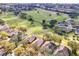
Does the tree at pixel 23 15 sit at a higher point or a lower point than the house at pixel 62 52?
higher

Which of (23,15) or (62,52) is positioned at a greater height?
(23,15)

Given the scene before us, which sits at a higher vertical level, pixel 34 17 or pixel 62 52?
pixel 34 17

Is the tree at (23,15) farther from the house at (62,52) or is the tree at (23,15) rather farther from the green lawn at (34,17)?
the house at (62,52)

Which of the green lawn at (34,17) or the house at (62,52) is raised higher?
the green lawn at (34,17)

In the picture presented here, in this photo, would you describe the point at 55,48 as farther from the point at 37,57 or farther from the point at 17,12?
the point at 17,12

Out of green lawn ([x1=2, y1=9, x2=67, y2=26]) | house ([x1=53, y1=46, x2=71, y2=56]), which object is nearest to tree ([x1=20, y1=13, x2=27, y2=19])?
green lawn ([x1=2, y1=9, x2=67, y2=26])

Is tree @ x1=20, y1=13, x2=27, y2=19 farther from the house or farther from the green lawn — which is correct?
the house

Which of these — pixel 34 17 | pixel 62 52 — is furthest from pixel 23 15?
Answer: pixel 62 52

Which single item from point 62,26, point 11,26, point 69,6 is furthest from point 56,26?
point 11,26

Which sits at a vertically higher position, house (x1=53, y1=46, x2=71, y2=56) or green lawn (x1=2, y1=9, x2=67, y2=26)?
green lawn (x1=2, y1=9, x2=67, y2=26)

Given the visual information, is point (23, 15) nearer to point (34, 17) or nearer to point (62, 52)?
point (34, 17)

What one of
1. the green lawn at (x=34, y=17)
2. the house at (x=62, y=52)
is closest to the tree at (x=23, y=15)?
the green lawn at (x=34, y=17)
